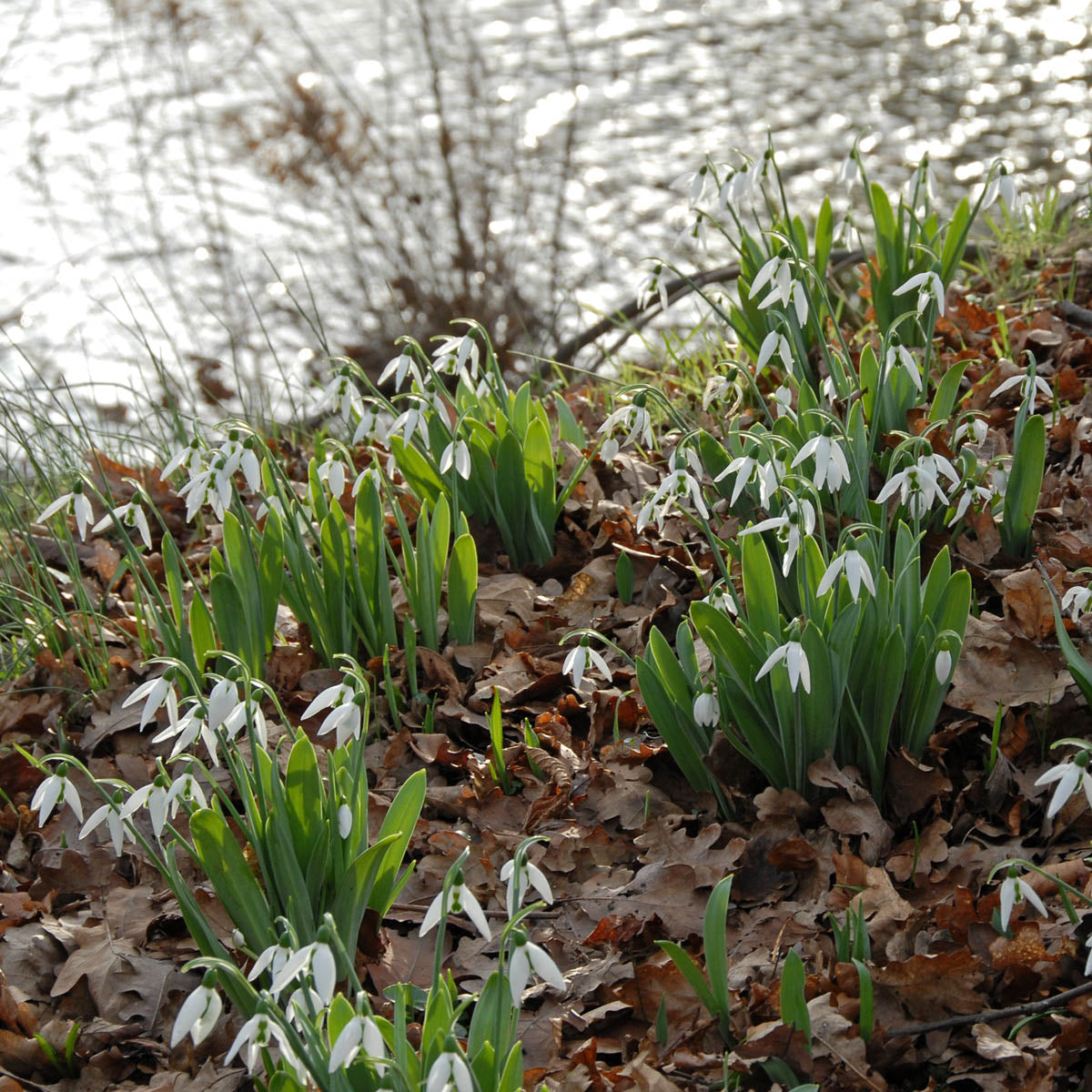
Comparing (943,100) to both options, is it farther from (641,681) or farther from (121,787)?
(121,787)

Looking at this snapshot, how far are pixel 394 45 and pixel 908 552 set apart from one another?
8.48 metres

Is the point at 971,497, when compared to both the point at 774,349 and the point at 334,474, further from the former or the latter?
the point at 334,474

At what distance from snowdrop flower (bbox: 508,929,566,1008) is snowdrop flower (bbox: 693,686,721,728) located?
28.1 inches

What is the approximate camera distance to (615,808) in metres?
2.20

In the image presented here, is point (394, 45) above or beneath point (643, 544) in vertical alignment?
above

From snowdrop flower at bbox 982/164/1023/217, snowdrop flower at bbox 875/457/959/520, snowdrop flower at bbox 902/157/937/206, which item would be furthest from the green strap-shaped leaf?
snowdrop flower at bbox 902/157/937/206

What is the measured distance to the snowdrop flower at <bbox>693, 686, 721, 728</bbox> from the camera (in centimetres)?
203

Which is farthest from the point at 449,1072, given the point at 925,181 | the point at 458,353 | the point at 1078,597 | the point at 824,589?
the point at 925,181

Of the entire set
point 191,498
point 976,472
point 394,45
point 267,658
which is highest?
point 394,45

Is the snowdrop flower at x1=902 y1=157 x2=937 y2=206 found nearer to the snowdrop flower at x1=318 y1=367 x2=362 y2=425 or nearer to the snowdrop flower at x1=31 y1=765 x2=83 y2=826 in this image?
the snowdrop flower at x1=318 y1=367 x2=362 y2=425

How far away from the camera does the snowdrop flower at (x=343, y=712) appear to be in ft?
5.58

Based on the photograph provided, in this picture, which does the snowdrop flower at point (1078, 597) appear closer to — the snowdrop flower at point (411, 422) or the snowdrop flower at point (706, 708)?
the snowdrop flower at point (706, 708)

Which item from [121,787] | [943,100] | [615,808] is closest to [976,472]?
[615,808]

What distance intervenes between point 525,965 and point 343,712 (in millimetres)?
488
